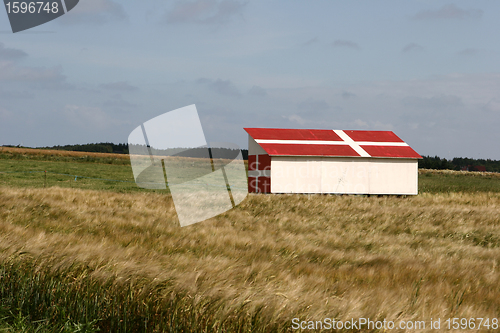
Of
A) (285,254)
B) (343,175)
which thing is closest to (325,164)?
(343,175)

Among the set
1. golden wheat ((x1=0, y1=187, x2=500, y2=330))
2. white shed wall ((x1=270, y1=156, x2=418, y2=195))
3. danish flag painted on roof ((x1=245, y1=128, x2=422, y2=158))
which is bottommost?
golden wheat ((x1=0, y1=187, x2=500, y2=330))

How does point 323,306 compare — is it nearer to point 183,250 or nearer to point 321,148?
point 183,250

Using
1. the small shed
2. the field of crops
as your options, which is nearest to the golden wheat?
the field of crops

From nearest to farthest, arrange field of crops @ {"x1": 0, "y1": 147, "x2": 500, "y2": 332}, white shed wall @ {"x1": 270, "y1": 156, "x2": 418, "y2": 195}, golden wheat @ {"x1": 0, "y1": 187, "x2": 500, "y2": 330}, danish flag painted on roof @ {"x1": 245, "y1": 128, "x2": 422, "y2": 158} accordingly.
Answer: field of crops @ {"x1": 0, "y1": 147, "x2": 500, "y2": 332}
golden wheat @ {"x1": 0, "y1": 187, "x2": 500, "y2": 330}
white shed wall @ {"x1": 270, "y1": 156, "x2": 418, "y2": 195}
danish flag painted on roof @ {"x1": 245, "y1": 128, "x2": 422, "y2": 158}

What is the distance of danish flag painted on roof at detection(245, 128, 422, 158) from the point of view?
81.8 ft

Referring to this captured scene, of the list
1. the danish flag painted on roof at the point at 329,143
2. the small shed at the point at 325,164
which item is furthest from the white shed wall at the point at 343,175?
the danish flag painted on roof at the point at 329,143

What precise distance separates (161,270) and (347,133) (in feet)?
81.2

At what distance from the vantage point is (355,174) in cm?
2519

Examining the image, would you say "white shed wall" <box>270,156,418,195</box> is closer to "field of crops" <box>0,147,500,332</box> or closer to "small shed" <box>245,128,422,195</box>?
"small shed" <box>245,128,422,195</box>

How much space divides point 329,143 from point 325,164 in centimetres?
220

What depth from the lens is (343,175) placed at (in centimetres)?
2495

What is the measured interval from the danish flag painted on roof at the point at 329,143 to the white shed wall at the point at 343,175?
36cm

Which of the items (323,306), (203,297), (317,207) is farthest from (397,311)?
(317,207)

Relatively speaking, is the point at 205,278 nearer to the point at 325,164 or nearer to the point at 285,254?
the point at 285,254
